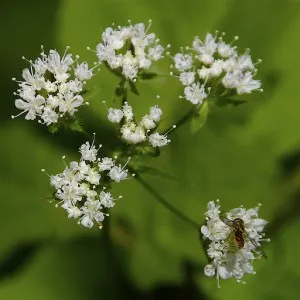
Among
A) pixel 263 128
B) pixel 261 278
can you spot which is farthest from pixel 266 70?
pixel 261 278

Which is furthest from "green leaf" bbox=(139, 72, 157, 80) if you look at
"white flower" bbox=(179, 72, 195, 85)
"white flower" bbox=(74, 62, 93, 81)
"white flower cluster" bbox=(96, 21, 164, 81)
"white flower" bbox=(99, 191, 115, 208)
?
"white flower" bbox=(99, 191, 115, 208)

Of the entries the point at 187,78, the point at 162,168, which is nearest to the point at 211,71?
the point at 187,78

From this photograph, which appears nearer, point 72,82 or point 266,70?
point 72,82

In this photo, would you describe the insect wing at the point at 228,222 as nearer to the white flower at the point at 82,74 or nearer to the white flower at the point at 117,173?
the white flower at the point at 117,173

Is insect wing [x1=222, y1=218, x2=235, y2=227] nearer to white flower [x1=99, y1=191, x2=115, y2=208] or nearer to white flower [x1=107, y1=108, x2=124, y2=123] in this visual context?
white flower [x1=99, y1=191, x2=115, y2=208]

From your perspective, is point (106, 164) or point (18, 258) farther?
point (18, 258)

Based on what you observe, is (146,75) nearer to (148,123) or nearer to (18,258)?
(148,123)

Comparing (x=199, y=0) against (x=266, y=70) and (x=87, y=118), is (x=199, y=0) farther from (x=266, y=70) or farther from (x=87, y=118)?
(x=87, y=118)
